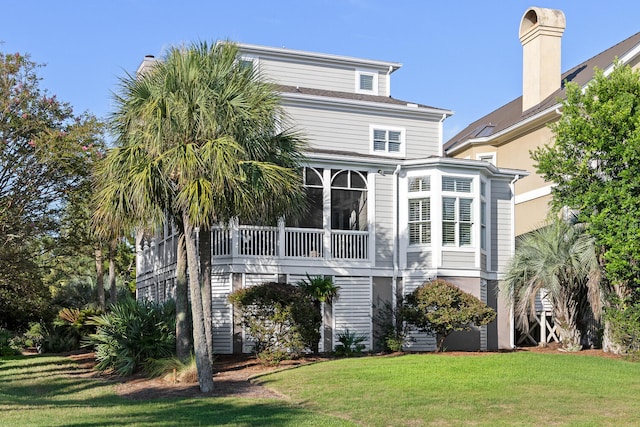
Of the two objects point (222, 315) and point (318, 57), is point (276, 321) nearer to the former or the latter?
point (222, 315)

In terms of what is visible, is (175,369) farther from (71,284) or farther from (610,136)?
(71,284)

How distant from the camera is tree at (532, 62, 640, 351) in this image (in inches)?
776

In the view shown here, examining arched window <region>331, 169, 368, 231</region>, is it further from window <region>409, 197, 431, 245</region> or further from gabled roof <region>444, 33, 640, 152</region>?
gabled roof <region>444, 33, 640, 152</region>

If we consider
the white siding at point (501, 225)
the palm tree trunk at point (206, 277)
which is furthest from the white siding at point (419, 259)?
the palm tree trunk at point (206, 277)

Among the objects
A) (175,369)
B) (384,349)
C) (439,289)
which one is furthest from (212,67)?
(384,349)

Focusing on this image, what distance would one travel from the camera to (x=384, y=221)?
22.8 meters

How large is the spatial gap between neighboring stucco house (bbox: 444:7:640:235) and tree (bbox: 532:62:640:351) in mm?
6347

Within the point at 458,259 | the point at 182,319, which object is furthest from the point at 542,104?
the point at 182,319

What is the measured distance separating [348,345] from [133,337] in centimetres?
578

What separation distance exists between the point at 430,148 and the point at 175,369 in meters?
12.8

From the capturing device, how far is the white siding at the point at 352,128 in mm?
24547

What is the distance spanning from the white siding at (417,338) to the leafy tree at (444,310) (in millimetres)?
2072

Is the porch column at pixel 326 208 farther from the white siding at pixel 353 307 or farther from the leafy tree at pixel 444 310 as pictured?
the leafy tree at pixel 444 310

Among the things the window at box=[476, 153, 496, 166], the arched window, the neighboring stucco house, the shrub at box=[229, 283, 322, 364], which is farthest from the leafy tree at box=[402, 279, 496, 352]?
the window at box=[476, 153, 496, 166]
